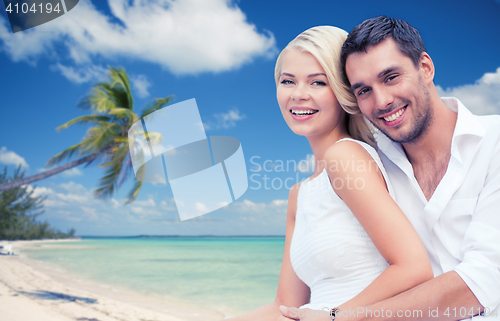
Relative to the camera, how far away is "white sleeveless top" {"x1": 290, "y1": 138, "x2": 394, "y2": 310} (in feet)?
5.04

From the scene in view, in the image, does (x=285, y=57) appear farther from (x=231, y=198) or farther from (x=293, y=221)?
(x=231, y=198)

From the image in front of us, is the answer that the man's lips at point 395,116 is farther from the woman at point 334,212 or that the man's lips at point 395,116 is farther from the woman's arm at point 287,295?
the woman's arm at point 287,295

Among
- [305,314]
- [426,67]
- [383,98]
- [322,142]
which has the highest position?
[426,67]

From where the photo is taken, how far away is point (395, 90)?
157 centimetres

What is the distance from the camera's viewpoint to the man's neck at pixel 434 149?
158 centimetres

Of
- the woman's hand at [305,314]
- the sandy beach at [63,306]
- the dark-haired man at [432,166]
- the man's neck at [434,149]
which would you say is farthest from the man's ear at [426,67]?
the sandy beach at [63,306]

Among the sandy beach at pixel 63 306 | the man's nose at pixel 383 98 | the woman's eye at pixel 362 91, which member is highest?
the woman's eye at pixel 362 91

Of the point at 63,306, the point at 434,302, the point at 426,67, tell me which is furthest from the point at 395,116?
the point at 63,306

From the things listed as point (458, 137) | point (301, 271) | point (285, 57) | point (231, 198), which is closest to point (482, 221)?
point (458, 137)

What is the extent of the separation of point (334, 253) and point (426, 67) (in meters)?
1.04

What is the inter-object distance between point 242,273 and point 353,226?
23.8 metres

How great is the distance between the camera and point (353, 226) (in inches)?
61.2

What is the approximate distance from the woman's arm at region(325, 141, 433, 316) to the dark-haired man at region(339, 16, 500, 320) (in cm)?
5

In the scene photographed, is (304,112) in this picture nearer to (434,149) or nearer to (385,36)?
(385,36)
